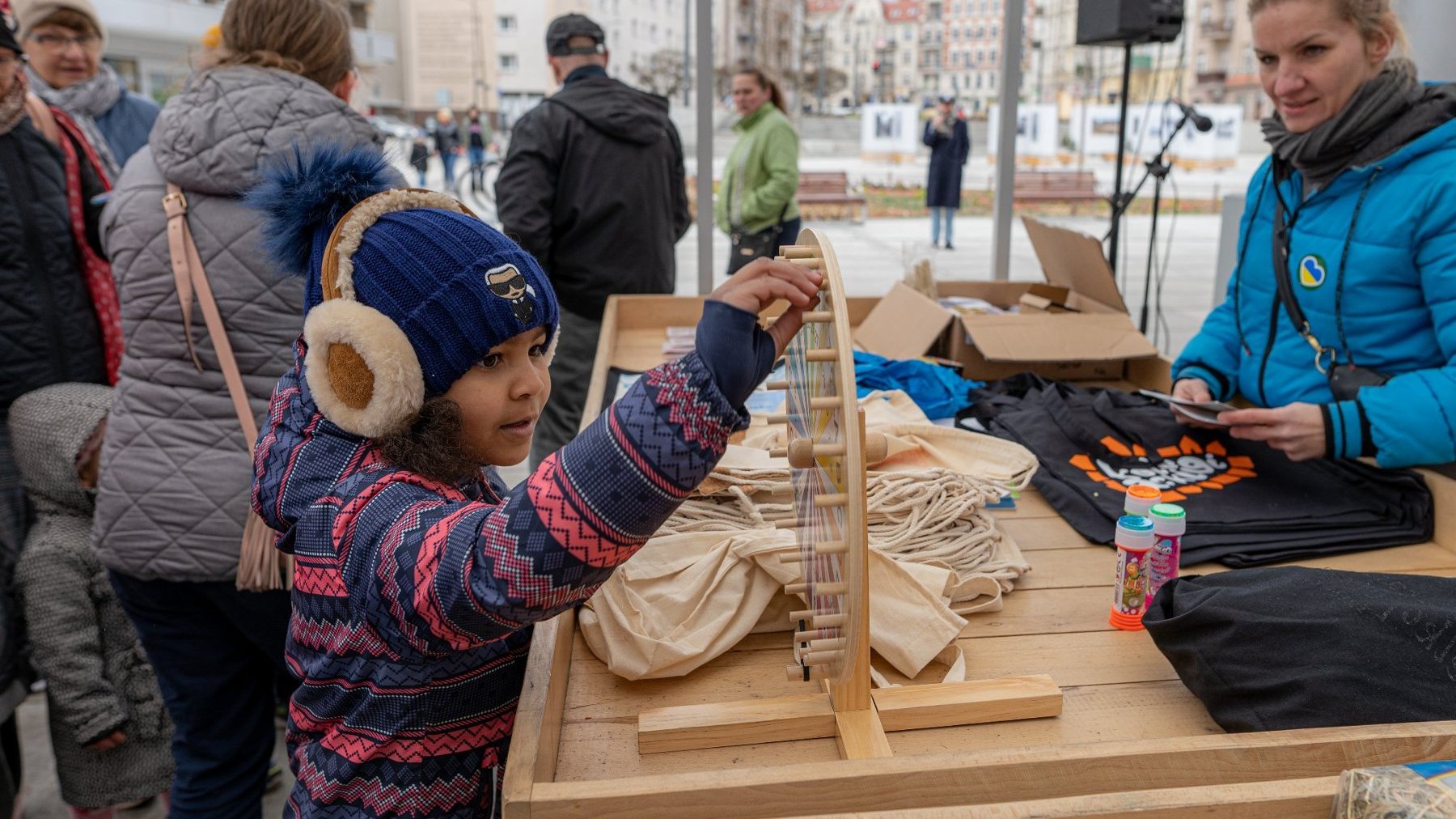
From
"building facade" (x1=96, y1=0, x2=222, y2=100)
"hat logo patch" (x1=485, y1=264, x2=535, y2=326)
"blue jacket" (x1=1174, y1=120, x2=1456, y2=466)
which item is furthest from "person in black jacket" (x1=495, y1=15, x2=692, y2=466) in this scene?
"building facade" (x1=96, y1=0, x2=222, y2=100)

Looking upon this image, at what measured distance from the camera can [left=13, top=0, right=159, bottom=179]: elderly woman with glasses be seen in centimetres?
341

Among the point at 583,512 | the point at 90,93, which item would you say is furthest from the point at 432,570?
the point at 90,93

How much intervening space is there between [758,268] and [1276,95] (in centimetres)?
147

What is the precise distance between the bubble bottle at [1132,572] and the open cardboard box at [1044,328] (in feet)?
4.26

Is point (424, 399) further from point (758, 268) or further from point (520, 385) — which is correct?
point (758, 268)

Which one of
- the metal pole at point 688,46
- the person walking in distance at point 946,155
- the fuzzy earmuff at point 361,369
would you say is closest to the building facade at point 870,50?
the metal pole at point 688,46

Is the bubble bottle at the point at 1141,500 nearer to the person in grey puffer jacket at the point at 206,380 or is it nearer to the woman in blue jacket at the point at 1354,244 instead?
the woman in blue jacket at the point at 1354,244

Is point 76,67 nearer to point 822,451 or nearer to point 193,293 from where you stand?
point 193,293

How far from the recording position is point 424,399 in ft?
3.68

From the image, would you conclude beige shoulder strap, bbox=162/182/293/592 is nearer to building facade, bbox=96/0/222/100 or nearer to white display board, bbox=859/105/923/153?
white display board, bbox=859/105/923/153

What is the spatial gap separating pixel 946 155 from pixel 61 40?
10.2 m

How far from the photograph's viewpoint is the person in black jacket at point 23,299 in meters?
2.15

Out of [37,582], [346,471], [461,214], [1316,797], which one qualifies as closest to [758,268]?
[461,214]

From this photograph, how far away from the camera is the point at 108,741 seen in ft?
7.29
